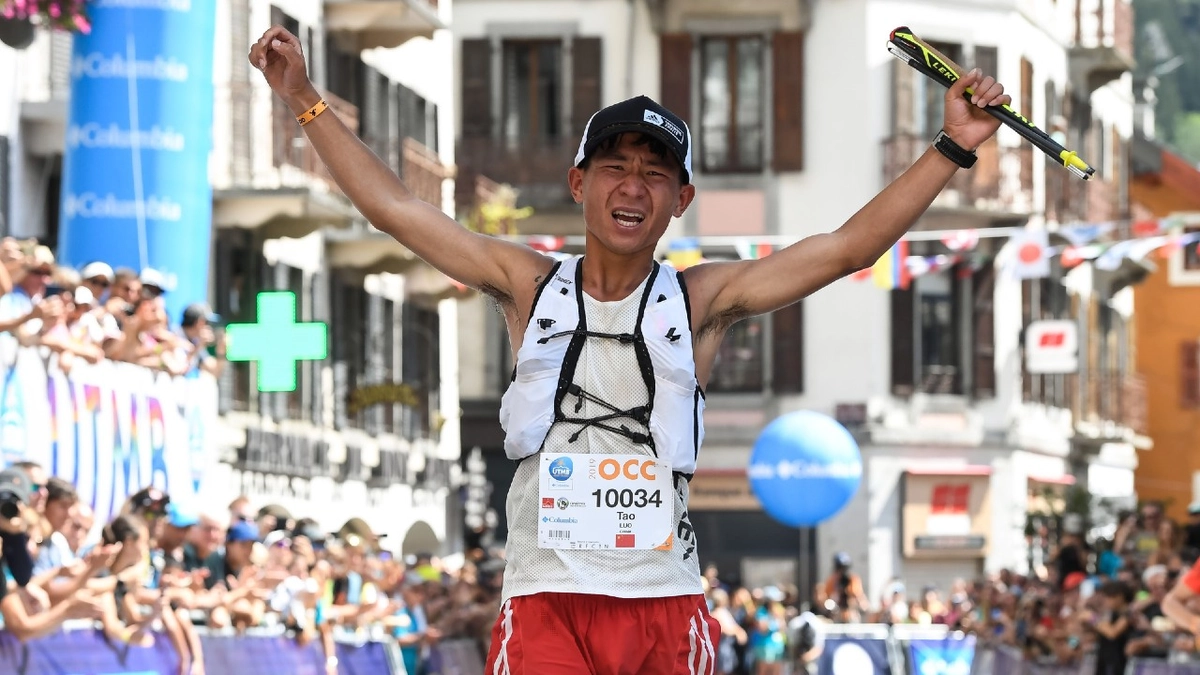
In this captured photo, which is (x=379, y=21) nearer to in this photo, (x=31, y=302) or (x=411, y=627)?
(x=411, y=627)

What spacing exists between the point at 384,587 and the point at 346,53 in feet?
47.2

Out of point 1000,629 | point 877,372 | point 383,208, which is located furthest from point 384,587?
point 877,372

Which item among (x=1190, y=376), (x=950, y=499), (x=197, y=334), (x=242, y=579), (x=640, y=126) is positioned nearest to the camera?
(x=640, y=126)

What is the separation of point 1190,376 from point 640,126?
49163mm

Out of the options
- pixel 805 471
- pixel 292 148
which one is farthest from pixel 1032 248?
pixel 292 148

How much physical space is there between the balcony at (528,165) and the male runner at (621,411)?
32417mm

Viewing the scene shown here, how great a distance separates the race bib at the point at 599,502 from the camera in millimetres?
5859

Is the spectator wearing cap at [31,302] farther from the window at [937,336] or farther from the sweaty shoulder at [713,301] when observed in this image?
the window at [937,336]

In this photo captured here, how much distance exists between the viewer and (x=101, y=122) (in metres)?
17.1

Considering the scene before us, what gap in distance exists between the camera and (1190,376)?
53.4 m

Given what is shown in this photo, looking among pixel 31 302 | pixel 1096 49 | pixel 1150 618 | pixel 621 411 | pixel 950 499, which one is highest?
pixel 1096 49

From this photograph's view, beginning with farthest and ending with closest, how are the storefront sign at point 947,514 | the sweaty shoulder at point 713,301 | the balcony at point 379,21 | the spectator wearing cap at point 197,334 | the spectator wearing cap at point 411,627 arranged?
1. the storefront sign at point 947,514
2. the balcony at point 379,21
3. the spectator wearing cap at point 411,627
4. the spectator wearing cap at point 197,334
5. the sweaty shoulder at point 713,301

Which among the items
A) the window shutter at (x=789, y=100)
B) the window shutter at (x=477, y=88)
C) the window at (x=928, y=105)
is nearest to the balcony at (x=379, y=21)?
the window shutter at (x=477, y=88)

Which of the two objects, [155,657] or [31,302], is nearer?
[155,657]
